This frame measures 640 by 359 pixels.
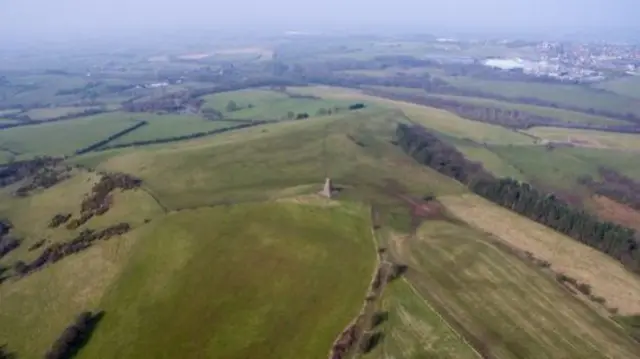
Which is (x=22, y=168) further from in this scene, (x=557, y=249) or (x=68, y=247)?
(x=557, y=249)

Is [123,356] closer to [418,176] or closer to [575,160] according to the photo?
[418,176]

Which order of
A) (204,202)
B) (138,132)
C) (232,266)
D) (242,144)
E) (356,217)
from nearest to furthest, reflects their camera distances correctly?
(232,266) < (356,217) < (204,202) < (242,144) < (138,132)

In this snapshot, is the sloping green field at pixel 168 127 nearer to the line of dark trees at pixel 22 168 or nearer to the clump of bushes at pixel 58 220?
the line of dark trees at pixel 22 168

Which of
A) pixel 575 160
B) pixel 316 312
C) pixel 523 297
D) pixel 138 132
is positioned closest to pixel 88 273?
pixel 316 312

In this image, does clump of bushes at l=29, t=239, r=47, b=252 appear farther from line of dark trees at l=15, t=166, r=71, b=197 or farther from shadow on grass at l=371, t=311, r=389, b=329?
shadow on grass at l=371, t=311, r=389, b=329

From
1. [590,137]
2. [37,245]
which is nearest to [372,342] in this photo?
[37,245]
